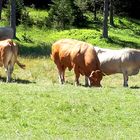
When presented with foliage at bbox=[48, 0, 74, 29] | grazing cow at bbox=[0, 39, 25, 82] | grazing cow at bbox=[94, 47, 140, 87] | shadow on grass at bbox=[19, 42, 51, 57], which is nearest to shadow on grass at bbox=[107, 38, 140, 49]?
foliage at bbox=[48, 0, 74, 29]

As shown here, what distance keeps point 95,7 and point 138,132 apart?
4461cm

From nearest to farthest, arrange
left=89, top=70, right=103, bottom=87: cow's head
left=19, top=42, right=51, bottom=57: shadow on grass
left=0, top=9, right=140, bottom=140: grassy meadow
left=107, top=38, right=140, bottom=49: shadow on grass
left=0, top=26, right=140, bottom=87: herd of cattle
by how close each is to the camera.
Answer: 1. left=0, top=9, right=140, bottom=140: grassy meadow
2. left=89, top=70, right=103, bottom=87: cow's head
3. left=0, top=26, right=140, bottom=87: herd of cattle
4. left=19, top=42, right=51, bottom=57: shadow on grass
5. left=107, top=38, right=140, bottom=49: shadow on grass

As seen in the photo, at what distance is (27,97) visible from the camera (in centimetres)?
1507

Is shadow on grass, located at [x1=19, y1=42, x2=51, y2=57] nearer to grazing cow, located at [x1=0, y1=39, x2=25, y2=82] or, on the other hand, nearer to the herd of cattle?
the herd of cattle

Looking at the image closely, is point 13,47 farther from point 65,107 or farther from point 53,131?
point 53,131

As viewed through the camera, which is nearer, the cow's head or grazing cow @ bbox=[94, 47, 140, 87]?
the cow's head

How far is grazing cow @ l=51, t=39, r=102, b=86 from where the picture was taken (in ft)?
63.6

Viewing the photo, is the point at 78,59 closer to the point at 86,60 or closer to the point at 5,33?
the point at 86,60

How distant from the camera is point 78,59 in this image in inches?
788

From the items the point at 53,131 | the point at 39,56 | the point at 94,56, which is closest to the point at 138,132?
the point at 53,131

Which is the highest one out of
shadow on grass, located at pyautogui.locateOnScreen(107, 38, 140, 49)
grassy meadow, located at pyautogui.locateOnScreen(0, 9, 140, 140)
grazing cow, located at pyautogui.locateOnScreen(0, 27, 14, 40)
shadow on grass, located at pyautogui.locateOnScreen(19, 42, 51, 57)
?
grassy meadow, located at pyautogui.locateOnScreen(0, 9, 140, 140)

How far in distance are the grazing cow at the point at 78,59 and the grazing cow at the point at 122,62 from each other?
172 cm

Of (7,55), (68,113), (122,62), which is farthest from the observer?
(122,62)

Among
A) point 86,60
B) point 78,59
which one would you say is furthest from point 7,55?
point 86,60
